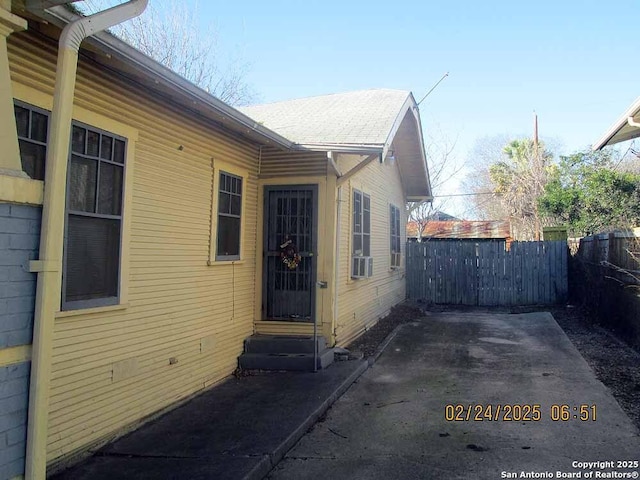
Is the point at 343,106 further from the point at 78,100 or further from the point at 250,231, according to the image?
the point at 78,100

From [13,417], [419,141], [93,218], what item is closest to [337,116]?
[419,141]

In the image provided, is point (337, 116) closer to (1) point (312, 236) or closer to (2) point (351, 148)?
(2) point (351, 148)

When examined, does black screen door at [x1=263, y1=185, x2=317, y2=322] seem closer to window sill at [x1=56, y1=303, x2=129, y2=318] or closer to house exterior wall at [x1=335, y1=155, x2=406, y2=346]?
house exterior wall at [x1=335, y1=155, x2=406, y2=346]

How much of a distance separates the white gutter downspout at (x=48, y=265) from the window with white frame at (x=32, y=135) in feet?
2.96

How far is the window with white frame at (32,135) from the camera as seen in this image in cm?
350

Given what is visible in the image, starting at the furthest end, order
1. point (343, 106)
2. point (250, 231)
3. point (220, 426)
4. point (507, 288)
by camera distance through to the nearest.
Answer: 1. point (507, 288)
2. point (343, 106)
3. point (250, 231)
4. point (220, 426)

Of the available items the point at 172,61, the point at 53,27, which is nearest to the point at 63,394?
the point at 53,27

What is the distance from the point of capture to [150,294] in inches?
196

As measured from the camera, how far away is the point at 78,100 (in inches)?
161

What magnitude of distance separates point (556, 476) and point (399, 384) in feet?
9.11

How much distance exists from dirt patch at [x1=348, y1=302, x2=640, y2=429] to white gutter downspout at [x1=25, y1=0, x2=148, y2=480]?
5.02 meters

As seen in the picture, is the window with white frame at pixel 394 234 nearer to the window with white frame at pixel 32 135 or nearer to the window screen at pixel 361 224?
the window screen at pixel 361 224

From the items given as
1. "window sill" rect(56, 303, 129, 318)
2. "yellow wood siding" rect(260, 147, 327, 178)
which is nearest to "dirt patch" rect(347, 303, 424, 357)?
"yellow wood siding" rect(260, 147, 327, 178)

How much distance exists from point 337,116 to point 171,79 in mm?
4790
